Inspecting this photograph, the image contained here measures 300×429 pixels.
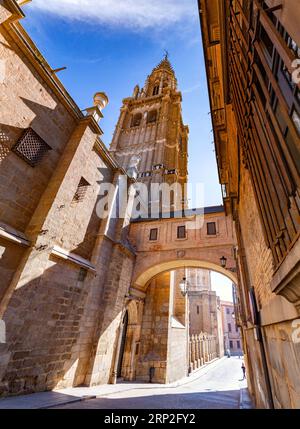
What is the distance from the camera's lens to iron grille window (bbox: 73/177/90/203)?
31.1ft

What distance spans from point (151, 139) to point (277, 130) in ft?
105

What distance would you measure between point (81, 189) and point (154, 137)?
25190mm

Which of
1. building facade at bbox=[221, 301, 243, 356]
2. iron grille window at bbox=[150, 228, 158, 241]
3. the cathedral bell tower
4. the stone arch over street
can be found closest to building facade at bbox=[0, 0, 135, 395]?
the stone arch over street

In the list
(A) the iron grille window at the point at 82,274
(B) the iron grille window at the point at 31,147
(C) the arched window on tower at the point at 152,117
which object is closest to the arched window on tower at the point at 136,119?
(C) the arched window on tower at the point at 152,117

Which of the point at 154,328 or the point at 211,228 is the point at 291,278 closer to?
the point at 211,228

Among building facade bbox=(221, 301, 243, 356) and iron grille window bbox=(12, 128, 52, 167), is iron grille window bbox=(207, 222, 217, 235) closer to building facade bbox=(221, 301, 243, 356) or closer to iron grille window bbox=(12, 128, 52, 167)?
iron grille window bbox=(12, 128, 52, 167)

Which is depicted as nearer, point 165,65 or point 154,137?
point 154,137

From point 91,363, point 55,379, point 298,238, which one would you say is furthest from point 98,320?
point 298,238

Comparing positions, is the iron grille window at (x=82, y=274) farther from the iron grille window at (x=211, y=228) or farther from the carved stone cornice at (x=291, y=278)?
the carved stone cornice at (x=291, y=278)

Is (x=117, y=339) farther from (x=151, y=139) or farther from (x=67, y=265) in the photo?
(x=151, y=139)

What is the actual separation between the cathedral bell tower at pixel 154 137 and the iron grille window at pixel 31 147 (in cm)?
1821

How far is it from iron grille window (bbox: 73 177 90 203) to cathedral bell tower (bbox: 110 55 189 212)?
1622cm

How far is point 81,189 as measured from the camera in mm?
9680

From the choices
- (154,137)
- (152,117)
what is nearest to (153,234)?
(154,137)
